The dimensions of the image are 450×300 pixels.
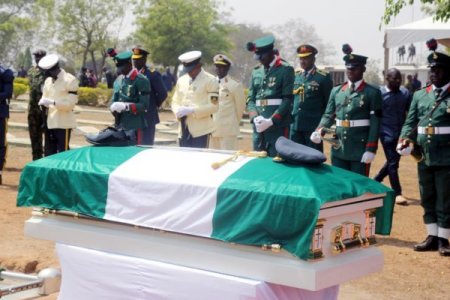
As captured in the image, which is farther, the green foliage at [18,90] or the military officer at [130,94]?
the green foliage at [18,90]

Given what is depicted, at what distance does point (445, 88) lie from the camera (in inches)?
296

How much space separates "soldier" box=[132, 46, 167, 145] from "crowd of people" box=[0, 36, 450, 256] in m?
0.01

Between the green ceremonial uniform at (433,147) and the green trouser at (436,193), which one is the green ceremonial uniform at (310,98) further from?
the green trouser at (436,193)

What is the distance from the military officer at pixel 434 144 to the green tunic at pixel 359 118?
427 millimetres

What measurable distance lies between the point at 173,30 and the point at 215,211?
160ft

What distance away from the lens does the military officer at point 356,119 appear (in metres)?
8.15

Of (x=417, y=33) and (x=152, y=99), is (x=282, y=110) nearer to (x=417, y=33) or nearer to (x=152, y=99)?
(x=152, y=99)

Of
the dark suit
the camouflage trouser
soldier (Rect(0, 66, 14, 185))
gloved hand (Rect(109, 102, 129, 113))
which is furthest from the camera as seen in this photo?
the camouflage trouser

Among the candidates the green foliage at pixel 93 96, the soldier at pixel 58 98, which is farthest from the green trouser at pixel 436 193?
the green foliage at pixel 93 96

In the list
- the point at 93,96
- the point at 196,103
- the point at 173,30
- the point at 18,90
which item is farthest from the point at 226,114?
the point at 173,30

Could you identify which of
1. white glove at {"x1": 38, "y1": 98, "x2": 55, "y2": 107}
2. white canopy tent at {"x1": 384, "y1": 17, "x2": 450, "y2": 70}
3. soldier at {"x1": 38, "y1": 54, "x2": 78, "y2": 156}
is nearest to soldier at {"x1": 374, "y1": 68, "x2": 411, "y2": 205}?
white canopy tent at {"x1": 384, "y1": 17, "x2": 450, "y2": 70}

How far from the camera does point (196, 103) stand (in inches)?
382

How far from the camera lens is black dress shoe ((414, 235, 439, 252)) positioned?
7.77 m

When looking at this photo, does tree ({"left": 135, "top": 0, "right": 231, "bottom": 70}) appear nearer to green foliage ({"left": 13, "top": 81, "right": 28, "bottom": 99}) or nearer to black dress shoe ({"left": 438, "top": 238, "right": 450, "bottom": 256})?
green foliage ({"left": 13, "top": 81, "right": 28, "bottom": 99})
